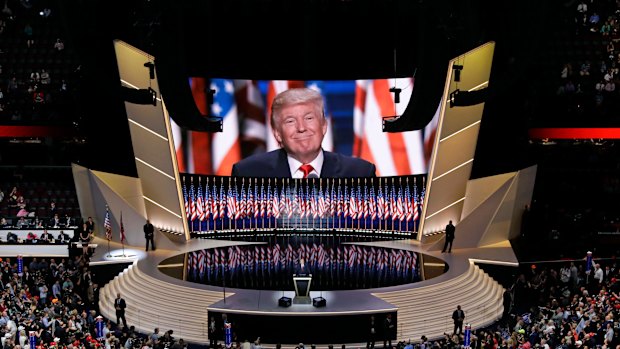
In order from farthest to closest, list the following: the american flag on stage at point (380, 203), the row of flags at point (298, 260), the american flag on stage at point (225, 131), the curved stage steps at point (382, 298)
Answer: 1. the american flag on stage at point (380, 203)
2. the american flag on stage at point (225, 131)
3. the row of flags at point (298, 260)
4. the curved stage steps at point (382, 298)

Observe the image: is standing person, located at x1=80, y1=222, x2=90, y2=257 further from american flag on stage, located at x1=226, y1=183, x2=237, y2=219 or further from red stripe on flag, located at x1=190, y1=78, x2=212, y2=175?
american flag on stage, located at x1=226, y1=183, x2=237, y2=219

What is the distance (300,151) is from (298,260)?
5.15 m

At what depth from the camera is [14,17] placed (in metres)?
41.1

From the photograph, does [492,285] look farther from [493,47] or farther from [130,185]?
[130,185]

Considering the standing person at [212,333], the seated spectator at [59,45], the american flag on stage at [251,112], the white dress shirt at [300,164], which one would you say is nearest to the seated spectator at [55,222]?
the american flag on stage at [251,112]

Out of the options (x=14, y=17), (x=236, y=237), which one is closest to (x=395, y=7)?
(x=236, y=237)

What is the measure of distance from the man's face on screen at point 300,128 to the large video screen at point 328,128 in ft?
0.92

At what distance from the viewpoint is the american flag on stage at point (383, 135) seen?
36.4 meters

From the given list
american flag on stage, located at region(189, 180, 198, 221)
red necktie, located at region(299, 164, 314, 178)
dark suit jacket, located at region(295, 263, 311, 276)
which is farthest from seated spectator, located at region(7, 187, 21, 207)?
dark suit jacket, located at region(295, 263, 311, 276)

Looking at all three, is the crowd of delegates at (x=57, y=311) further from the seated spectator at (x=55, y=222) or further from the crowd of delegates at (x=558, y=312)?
the crowd of delegates at (x=558, y=312)

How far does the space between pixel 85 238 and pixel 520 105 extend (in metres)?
16.0

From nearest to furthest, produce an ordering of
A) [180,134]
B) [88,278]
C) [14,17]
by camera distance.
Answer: [88,278]
[180,134]
[14,17]

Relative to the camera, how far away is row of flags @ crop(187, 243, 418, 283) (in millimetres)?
31609

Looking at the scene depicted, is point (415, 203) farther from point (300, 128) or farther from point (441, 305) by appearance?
point (441, 305)
